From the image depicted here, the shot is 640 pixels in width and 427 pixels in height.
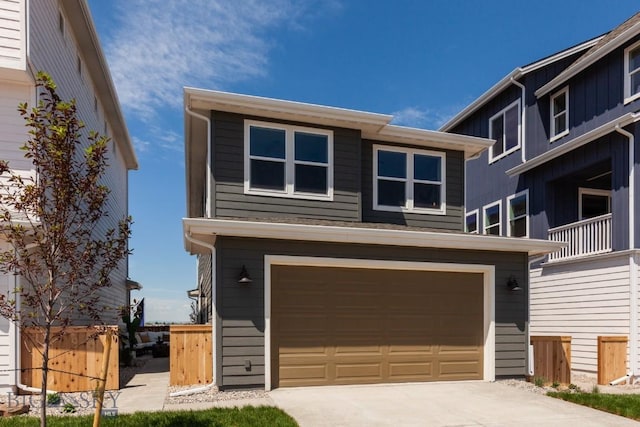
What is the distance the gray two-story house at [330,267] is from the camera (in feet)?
27.6

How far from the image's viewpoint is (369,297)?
9375 mm

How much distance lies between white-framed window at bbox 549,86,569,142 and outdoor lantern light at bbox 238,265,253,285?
1098 centimetres

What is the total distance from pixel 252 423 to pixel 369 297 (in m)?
3.83

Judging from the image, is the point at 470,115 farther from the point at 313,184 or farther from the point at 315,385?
the point at 315,385

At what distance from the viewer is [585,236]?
40.8 feet

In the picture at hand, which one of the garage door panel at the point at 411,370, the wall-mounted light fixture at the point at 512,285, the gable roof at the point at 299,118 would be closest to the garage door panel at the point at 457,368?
the garage door panel at the point at 411,370

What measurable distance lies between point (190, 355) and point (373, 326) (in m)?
3.62

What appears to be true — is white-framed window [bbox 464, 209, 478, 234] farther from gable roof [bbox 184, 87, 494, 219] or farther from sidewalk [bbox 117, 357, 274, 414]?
sidewalk [bbox 117, 357, 274, 414]

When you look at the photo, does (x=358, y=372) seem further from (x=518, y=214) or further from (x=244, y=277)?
(x=518, y=214)

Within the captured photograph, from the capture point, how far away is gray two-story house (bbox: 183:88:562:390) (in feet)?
27.6

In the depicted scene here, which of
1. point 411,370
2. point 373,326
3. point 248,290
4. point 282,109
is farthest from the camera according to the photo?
point 282,109

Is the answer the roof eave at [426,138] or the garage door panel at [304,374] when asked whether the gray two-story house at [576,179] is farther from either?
the garage door panel at [304,374]

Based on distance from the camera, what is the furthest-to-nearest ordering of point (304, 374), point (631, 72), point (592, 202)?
point (592, 202)
point (631, 72)
point (304, 374)

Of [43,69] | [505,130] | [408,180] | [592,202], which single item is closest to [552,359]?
[408,180]
